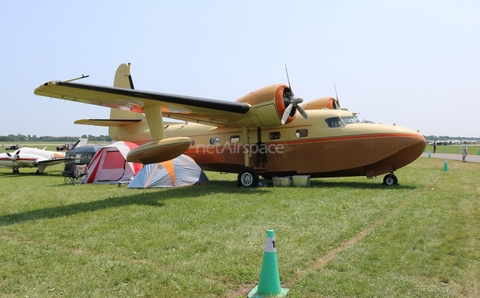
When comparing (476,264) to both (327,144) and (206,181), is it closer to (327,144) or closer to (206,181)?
(327,144)

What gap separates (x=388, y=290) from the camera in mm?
3986

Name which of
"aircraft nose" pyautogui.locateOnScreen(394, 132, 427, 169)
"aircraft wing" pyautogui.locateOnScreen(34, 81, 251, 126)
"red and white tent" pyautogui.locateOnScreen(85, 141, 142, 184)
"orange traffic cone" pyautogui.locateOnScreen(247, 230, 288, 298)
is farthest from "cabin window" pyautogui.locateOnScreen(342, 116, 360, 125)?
"orange traffic cone" pyautogui.locateOnScreen(247, 230, 288, 298)

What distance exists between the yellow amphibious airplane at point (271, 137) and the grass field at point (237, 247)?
2.96 metres

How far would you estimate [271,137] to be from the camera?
47.9ft

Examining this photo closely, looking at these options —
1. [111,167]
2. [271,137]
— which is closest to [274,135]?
[271,137]

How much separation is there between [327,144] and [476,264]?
8.97 m

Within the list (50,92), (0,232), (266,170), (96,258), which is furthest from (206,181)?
(96,258)

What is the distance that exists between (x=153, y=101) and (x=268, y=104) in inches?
165

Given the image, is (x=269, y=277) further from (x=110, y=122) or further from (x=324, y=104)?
(x=110, y=122)

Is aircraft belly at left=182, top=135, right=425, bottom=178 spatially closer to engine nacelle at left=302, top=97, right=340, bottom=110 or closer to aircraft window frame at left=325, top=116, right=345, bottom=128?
aircraft window frame at left=325, top=116, right=345, bottom=128

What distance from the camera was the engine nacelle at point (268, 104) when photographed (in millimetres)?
12781

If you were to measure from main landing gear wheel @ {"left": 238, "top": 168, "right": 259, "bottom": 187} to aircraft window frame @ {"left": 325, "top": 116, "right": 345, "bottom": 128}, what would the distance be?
11.7 ft

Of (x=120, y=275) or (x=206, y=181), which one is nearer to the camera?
(x=120, y=275)

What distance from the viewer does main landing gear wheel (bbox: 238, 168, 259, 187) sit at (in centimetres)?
1372
